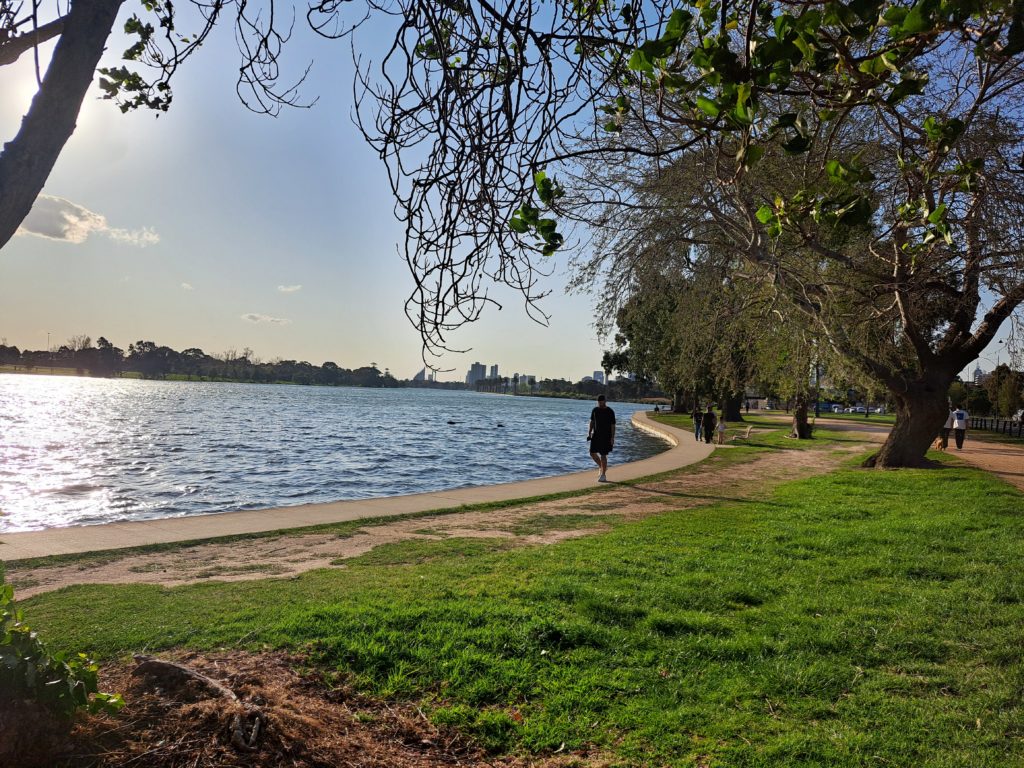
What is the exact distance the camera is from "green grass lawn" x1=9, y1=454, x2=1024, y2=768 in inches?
136

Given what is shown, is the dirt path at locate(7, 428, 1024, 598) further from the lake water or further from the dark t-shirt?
the lake water

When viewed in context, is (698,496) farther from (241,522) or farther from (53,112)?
(53,112)

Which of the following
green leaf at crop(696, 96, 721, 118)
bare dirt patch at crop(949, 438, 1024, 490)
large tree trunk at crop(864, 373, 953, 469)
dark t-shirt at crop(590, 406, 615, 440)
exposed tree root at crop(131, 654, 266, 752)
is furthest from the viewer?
dark t-shirt at crop(590, 406, 615, 440)

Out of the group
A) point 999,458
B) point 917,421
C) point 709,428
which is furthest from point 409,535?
point 709,428

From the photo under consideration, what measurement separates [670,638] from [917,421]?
13.6 m

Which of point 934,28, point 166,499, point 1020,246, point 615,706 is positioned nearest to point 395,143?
point 934,28

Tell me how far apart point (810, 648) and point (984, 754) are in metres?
1.33

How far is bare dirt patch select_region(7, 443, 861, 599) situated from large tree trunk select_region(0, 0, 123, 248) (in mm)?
5530

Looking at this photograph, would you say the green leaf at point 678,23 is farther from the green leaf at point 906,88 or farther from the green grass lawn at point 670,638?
the green grass lawn at point 670,638

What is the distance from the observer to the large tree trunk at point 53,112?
2236mm

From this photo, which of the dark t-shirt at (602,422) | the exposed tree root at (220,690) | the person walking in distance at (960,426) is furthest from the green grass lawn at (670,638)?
the person walking in distance at (960,426)

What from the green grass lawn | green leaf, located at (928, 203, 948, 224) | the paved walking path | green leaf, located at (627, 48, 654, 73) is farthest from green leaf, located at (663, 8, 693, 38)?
the paved walking path

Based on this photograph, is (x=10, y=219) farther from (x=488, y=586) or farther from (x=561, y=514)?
(x=561, y=514)

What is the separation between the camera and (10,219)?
2234mm
